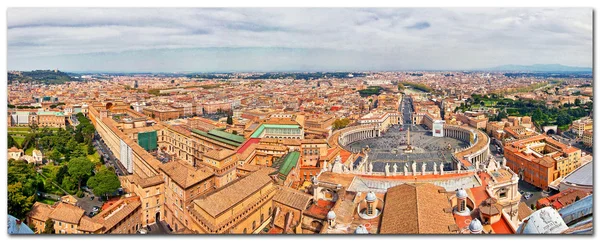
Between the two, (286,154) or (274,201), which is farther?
(286,154)

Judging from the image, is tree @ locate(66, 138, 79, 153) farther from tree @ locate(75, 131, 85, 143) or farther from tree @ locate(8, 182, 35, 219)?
tree @ locate(8, 182, 35, 219)

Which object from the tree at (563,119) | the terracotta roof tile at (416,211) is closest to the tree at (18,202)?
the terracotta roof tile at (416,211)

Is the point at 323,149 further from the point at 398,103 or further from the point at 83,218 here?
the point at 398,103

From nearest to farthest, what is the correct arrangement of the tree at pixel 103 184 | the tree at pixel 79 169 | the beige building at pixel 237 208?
the beige building at pixel 237 208 < the tree at pixel 103 184 < the tree at pixel 79 169

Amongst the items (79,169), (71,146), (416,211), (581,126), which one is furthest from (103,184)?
(581,126)

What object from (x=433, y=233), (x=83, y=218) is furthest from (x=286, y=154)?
(x=433, y=233)

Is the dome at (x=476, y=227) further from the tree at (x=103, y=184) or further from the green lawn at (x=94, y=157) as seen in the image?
the green lawn at (x=94, y=157)
